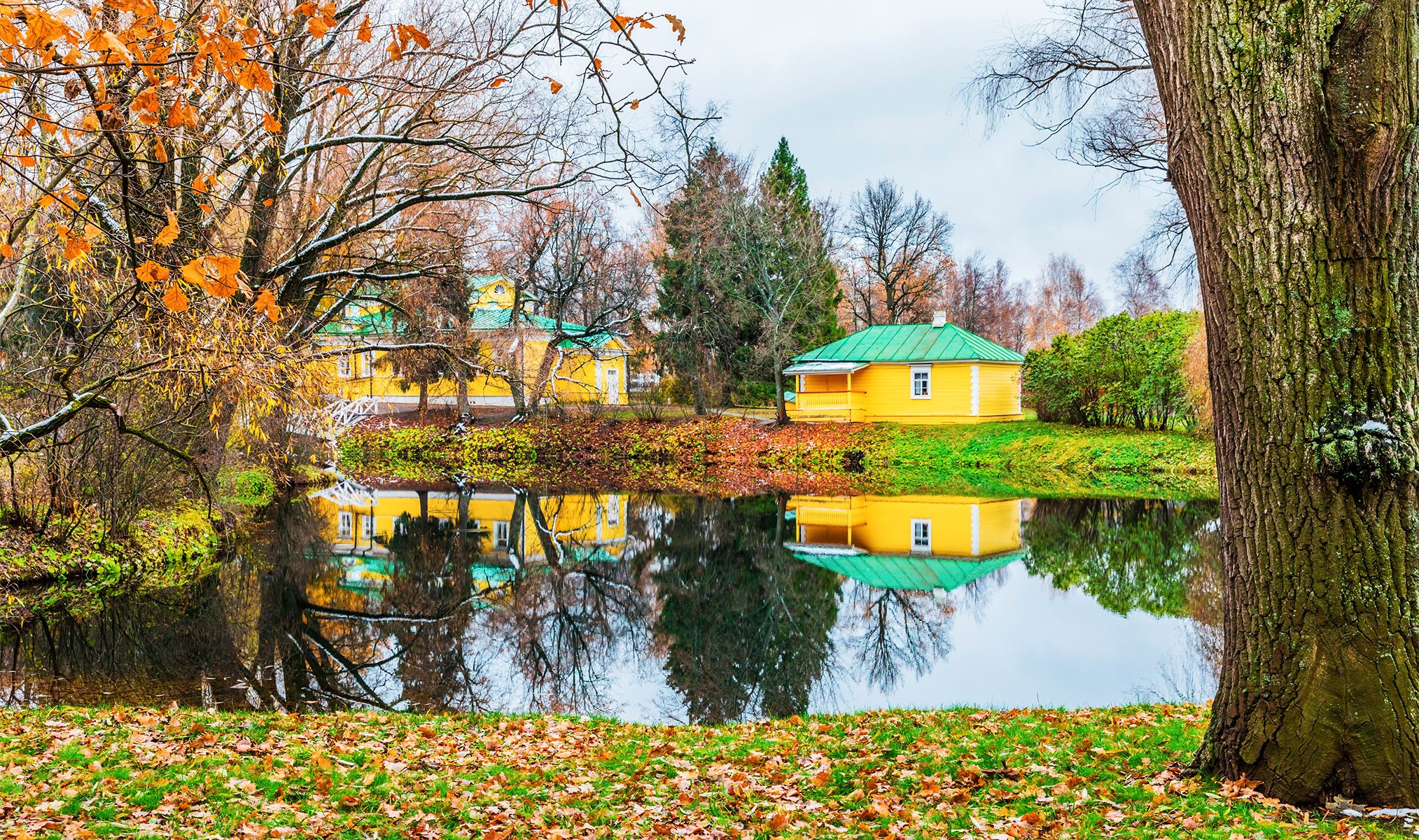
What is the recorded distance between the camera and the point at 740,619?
11227 mm

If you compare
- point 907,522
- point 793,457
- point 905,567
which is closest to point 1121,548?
point 905,567

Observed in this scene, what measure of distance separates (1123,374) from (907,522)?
547 inches

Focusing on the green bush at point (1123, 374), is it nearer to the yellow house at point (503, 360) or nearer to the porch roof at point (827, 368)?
the porch roof at point (827, 368)

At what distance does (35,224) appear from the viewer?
7270 mm

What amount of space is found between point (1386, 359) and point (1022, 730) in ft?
9.93

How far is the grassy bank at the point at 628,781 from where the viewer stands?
3.79 meters

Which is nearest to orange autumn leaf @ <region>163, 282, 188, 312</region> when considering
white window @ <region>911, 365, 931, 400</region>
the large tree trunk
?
the large tree trunk

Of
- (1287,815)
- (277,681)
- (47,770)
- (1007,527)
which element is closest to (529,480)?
(1007,527)

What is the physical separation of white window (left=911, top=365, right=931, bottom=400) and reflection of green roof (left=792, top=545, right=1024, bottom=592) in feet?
56.6

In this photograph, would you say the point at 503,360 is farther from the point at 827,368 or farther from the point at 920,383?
the point at 920,383

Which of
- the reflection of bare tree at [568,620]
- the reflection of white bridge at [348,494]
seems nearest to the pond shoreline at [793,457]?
the reflection of white bridge at [348,494]

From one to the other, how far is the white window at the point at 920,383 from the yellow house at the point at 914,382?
3cm

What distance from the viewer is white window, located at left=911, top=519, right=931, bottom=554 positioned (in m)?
15.4

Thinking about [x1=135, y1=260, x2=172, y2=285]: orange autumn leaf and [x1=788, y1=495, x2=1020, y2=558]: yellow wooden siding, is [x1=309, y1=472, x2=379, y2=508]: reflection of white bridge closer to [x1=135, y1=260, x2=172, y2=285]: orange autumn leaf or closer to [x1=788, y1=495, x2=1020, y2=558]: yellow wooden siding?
[x1=788, y1=495, x2=1020, y2=558]: yellow wooden siding
